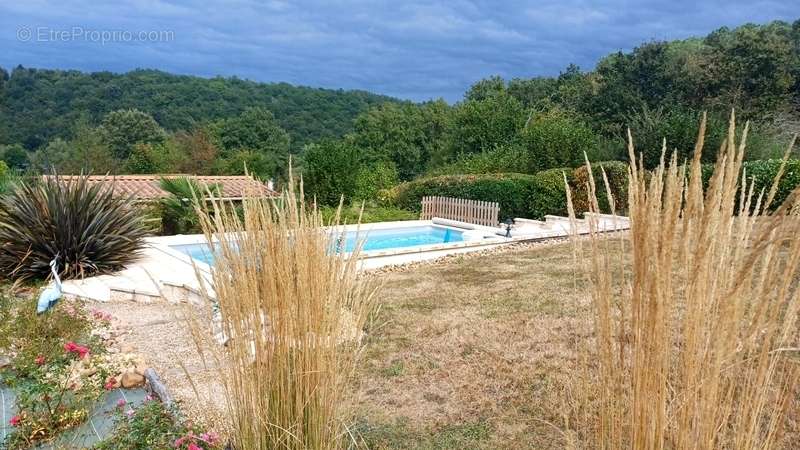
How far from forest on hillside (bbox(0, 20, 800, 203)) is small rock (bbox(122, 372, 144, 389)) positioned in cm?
1132

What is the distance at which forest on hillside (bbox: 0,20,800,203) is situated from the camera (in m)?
16.8

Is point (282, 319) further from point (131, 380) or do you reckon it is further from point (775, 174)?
point (775, 174)

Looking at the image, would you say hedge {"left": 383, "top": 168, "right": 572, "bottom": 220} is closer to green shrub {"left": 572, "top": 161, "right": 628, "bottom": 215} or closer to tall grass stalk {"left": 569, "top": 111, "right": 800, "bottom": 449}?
green shrub {"left": 572, "top": 161, "right": 628, "bottom": 215}

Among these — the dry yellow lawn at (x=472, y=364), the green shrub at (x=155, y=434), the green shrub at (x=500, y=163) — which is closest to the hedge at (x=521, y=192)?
the green shrub at (x=500, y=163)

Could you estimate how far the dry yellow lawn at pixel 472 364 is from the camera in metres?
3.12

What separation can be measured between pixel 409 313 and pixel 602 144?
47.8 feet

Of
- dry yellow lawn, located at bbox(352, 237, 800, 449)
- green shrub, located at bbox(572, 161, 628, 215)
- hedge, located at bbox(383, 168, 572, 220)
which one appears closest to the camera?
dry yellow lawn, located at bbox(352, 237, 800, 449)

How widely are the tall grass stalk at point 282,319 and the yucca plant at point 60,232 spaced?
585 centimetres

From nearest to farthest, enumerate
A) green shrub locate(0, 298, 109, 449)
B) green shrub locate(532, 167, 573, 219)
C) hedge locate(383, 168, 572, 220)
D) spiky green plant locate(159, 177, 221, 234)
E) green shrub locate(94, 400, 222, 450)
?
green shrub locate(94, 400, 222, 450) → green shrub locate(0, 298, 109, 449) → spiky green plant locate(159, 177, 221, 234) → green shrub locate(532, 167, 573, 219) → hedge locate(383, 168, 572, 220)

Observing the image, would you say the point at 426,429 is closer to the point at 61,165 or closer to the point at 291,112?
the point at 61,165

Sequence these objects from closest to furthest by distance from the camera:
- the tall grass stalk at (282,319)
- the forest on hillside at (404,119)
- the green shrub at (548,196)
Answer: the tall grass stalk at (282,319) → the green shrub at (548,196) → the forest on hillside at (404,119)

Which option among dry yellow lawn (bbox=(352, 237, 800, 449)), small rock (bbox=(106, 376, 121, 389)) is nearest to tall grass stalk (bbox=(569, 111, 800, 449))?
dry yellow lawn (bbox=(352, 237, 800, 449))

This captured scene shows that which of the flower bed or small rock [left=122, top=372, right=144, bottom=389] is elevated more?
the flower bed

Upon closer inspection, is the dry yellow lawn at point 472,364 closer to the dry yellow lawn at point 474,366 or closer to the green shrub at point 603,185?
the dry yellow lawn at point 474,366
